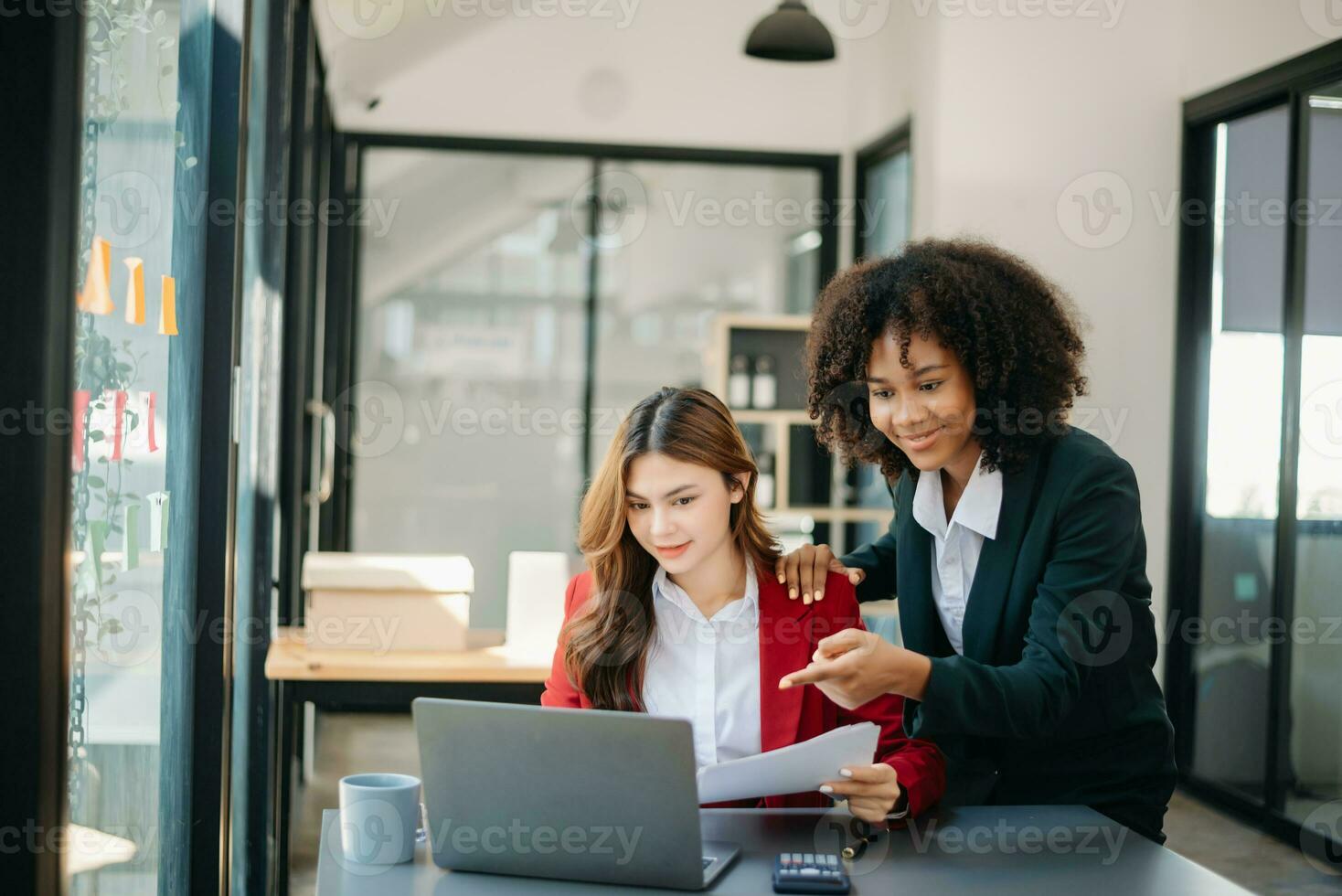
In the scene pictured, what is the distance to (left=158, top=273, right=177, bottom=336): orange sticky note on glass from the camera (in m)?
2.00

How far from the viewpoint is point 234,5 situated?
235 cm

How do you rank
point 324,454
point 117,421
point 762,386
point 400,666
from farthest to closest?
point 762,386, point 324,454, point 400,666, point 117,421

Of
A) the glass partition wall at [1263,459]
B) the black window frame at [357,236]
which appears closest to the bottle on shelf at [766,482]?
the black window frame at [357,236]

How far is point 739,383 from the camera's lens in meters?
5.30

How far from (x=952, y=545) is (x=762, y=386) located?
340cm

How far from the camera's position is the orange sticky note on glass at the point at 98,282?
1535 millimetres

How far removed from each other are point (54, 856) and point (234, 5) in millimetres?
1652

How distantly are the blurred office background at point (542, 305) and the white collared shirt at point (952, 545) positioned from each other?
1.19 meters

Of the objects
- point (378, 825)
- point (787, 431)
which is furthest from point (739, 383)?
point (378, 825)

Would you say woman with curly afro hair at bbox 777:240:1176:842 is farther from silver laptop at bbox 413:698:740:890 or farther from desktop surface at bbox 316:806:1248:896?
silver laptop at bbox 413:698:740:890

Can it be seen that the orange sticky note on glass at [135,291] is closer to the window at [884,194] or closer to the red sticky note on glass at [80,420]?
the red sticky note on glass at [80,420]

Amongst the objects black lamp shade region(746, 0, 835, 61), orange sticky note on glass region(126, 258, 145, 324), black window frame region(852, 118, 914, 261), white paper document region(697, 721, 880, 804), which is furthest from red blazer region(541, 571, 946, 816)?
black window frame region(852, 118, 914, 261)

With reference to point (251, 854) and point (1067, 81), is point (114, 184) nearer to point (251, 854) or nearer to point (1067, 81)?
point (251, 854)

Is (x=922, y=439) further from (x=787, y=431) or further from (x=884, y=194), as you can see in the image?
(x=884, y=194)
